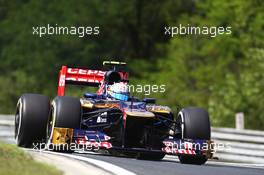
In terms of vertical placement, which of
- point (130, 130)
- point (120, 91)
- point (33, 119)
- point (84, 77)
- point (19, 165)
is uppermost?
point (84, 77)

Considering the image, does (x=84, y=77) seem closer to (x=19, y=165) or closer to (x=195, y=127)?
(x=195, y=127)

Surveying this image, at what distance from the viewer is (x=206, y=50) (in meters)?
39.8

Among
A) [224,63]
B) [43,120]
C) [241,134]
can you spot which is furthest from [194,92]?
[43,120]

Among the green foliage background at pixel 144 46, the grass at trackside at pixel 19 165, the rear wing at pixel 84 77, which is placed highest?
the green foliage background at pixel 144 46

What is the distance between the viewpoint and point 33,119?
14.1 meters

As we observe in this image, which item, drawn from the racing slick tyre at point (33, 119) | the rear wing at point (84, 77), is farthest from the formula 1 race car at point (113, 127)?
the rear wing at point (84, 77)

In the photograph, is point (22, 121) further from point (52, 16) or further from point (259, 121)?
point (52, 16)

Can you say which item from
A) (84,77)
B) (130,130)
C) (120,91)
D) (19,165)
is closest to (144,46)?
(84,77)

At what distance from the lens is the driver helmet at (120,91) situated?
50.5 ft

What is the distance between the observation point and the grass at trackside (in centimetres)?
923

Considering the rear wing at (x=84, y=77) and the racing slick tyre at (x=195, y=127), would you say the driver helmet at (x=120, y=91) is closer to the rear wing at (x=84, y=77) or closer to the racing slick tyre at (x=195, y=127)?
the rear wing at (x=84, y=77)

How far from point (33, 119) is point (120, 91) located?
1915 millimetres

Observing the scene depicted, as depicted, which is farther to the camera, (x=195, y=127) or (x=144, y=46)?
(x=144, y=46)

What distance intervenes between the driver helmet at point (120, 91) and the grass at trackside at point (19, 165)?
15.2 ft
